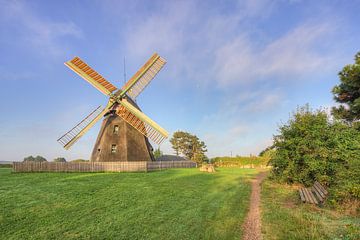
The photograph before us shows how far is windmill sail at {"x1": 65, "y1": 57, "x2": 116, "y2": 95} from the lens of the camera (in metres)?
24.9

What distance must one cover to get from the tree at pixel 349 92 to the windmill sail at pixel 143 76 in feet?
60.1

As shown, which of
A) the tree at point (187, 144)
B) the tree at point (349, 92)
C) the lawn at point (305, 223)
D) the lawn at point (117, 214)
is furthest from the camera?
the tree at point (187, 144)

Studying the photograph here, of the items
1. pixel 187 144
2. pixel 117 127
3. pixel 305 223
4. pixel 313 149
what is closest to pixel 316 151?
pixel 313 149

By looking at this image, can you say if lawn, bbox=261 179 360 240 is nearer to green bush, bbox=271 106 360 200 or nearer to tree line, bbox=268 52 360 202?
tree line, bbox=268 52 360 202

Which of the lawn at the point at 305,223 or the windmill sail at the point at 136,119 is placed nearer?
the lawn at the point at 305,223

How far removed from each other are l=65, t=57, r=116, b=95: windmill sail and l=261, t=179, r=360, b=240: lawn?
20.3 metres

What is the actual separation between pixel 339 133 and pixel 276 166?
4.42 m

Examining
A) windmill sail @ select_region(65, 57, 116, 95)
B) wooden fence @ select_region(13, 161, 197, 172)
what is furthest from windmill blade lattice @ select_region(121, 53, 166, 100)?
wooden fence @ select_region(13, 161, 197, 172)

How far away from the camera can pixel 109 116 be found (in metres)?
25.7

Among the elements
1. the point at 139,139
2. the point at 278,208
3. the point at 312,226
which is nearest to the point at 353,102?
the point at 278,208

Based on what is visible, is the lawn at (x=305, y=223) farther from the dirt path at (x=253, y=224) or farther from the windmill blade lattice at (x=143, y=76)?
the windmill blade lattice at (x=143, y=76)

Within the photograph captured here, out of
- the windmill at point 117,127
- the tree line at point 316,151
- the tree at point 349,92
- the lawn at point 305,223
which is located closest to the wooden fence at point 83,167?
the windmill at point 117,127

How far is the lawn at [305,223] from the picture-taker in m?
6.13

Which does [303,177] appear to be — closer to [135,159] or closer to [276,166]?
[276,166]
